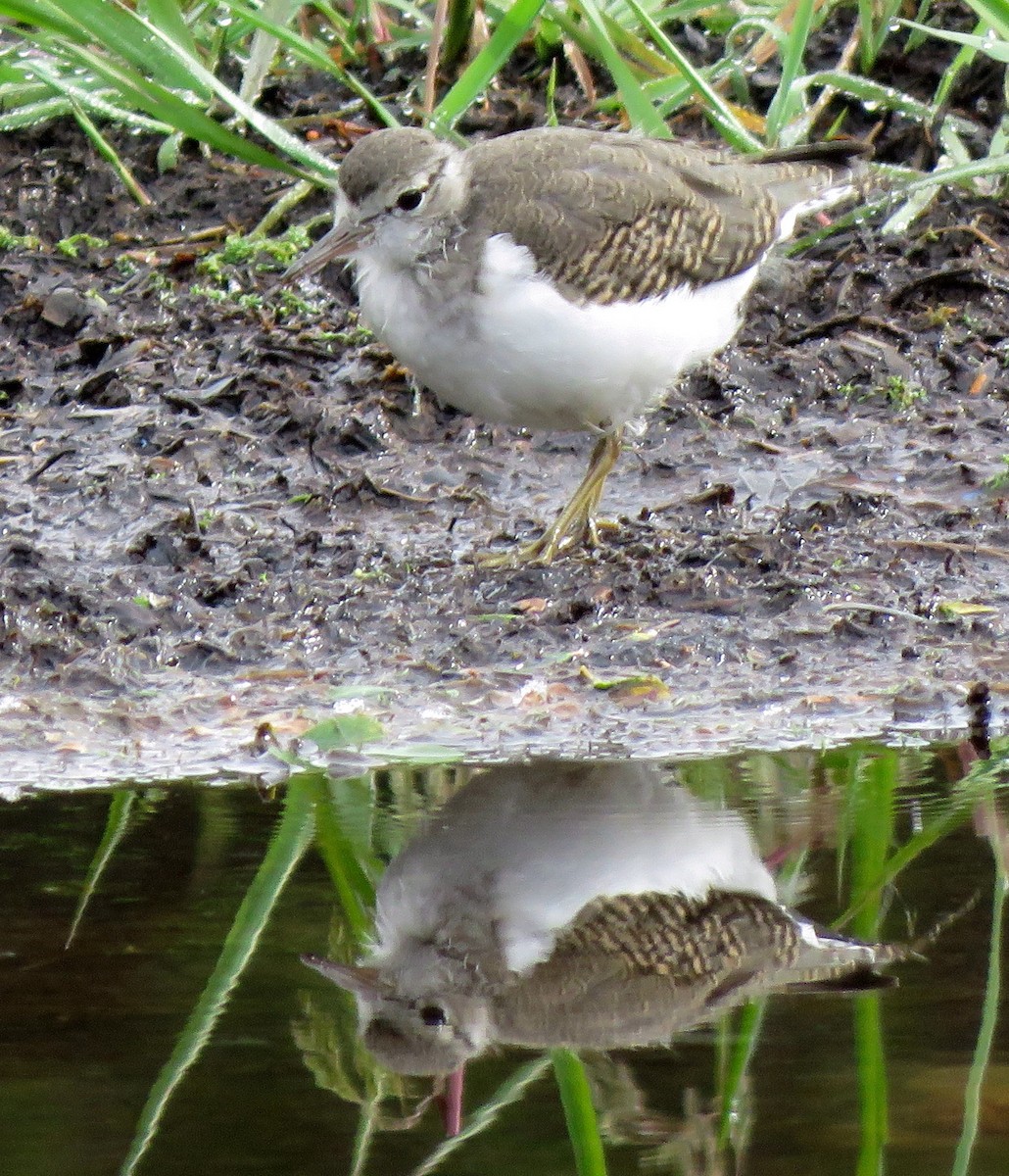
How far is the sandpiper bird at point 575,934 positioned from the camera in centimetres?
360

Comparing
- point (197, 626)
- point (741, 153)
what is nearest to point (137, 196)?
point (741, 153)

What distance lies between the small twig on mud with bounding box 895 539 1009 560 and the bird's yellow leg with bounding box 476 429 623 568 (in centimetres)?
88

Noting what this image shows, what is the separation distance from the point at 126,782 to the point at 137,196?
3843 millimetres

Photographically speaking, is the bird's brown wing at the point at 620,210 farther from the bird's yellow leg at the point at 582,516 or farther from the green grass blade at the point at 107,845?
the green grass blade at the point at 107,845

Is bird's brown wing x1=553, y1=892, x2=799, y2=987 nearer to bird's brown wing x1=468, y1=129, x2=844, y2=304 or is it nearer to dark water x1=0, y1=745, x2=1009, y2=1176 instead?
dark water x1=0, y1=745, x2=1009, y2=1176

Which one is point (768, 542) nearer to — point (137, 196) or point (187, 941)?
point (187, 941)

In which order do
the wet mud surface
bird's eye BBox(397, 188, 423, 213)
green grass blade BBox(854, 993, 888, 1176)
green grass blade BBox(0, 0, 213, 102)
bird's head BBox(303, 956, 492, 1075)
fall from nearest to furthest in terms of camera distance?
green grass blade BBox(854, 993, 888, 1176)
bird's head BBox(303, 956, 492, 1075)
the wet mud surface
bird's eye BBox(397, 188, 423, 213)
green grass blade BBox(0, 0, 213, 102)

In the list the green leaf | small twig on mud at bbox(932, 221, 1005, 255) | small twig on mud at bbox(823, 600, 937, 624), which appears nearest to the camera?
the green leaf

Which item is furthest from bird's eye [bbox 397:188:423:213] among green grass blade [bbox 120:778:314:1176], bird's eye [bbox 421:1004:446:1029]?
bird's eye [bbox 421:1004:446:1029]

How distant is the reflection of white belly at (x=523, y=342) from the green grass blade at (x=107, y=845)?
1536 mm

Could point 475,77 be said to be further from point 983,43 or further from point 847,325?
point 983,43

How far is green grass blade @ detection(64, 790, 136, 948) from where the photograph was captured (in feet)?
13.1

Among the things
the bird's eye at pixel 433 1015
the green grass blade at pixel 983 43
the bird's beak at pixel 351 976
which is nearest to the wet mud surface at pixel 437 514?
the green grass blade at pixel 983 43

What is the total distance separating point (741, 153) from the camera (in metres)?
7.01
